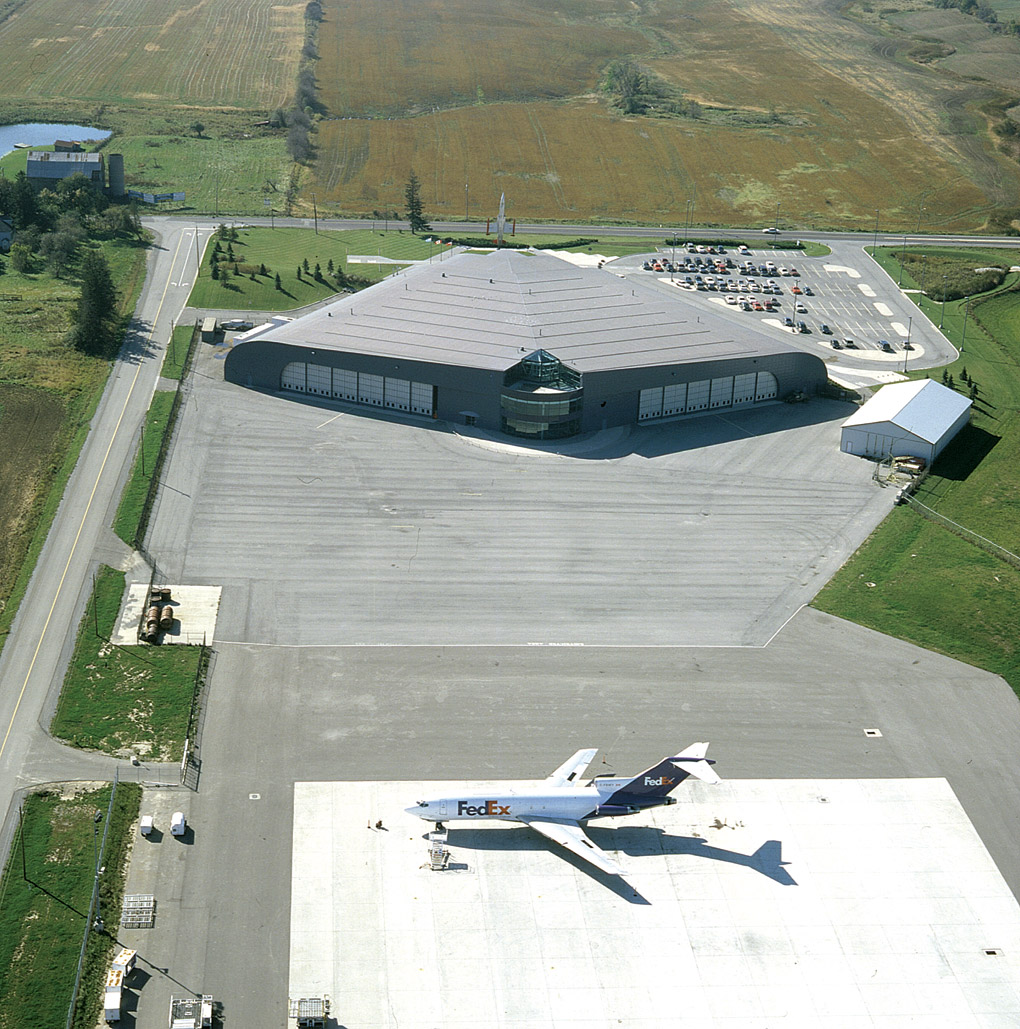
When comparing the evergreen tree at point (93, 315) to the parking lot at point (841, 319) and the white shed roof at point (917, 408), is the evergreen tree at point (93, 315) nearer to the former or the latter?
the parking lot at point (841, 319)

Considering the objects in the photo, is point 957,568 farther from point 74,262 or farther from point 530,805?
point 74,262

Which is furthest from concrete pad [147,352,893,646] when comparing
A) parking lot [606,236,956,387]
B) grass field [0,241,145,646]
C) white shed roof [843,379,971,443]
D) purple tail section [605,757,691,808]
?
parking lot [606,236,956,387]

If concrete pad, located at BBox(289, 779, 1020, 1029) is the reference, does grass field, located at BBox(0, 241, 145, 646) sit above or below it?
below

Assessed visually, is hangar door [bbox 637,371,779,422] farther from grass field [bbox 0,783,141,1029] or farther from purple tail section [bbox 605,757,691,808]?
grass field [bbox 0,783,141,1029]

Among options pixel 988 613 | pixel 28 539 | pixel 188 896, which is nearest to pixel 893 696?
pixel 988 613

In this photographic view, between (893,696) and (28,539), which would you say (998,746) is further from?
(28,539)

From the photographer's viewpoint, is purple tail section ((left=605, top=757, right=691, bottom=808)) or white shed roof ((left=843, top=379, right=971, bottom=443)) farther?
white shed roof ((left=843, top=379, right=971, bottom=443))
